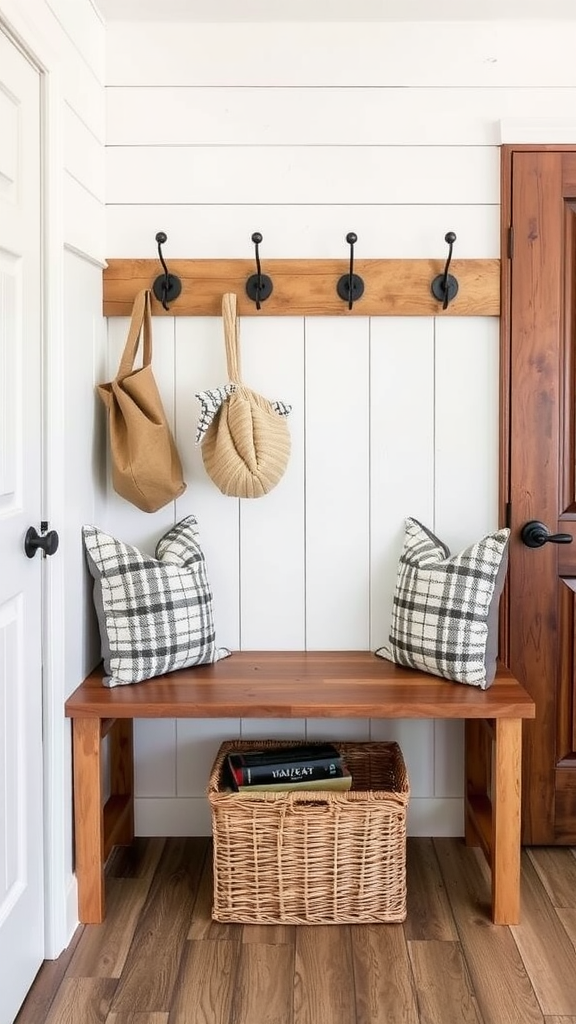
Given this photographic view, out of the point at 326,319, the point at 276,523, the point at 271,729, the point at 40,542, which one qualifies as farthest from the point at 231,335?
the point at 271,729

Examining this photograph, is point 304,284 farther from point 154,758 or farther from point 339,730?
point 154,758

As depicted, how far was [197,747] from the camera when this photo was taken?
2590 mm

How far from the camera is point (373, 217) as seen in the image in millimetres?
2475

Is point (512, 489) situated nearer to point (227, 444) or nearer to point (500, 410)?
point (500, 410)

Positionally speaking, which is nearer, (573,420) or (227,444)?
(227,444)

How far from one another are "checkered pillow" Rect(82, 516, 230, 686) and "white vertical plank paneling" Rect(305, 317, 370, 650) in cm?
41

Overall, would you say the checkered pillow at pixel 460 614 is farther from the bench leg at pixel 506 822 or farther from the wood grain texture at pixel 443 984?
the wood grain texture at pixel 443 984

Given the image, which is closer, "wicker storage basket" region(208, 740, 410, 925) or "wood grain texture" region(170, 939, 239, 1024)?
"wood grain texture" region(170, 939, 239, 1024)

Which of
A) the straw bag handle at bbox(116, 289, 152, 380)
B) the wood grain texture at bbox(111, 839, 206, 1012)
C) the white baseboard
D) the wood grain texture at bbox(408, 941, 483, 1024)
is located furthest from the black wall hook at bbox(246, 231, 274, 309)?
the wood grain texture at bbox(408, 941, 483, 1024)

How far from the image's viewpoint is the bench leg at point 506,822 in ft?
7.01

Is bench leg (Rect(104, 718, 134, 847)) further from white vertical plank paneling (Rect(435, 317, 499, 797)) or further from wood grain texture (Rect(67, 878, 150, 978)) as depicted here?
white vertical plank paneling (Rect(435, 317, 499, 797))

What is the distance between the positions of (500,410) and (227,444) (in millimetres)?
771

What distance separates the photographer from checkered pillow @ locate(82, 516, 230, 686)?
88.3 inches

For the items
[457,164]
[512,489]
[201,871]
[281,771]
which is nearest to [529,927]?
[281,771]
